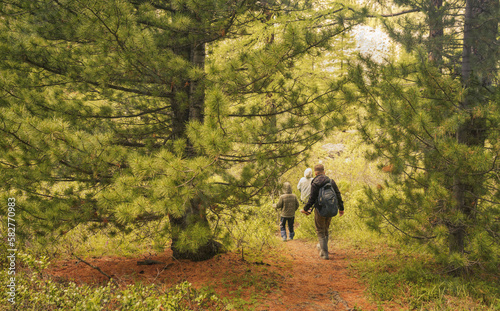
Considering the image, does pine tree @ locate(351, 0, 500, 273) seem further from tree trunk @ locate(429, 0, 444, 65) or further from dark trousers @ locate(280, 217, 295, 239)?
dark trousers @ locate(280, 217, 295, 239)

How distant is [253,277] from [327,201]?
2.06 m

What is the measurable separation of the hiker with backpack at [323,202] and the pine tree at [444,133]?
3.46ft

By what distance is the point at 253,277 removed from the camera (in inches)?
168

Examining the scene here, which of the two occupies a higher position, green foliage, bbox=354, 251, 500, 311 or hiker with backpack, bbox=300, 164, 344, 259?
hiker with backpack, bbox=300, 164, 344, 259

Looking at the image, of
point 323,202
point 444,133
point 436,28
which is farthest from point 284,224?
point 436,28

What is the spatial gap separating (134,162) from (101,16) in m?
1.62

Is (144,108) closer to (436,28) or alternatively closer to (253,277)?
(253,277)

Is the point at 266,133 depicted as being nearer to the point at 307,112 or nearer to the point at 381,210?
the point at 307,112

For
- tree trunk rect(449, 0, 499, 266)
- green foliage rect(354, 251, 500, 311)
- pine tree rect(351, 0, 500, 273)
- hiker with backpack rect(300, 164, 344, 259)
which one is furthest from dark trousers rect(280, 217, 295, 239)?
tree trunk rect(449, 0, 499, 266)

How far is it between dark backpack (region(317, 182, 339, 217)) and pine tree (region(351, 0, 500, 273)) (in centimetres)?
103

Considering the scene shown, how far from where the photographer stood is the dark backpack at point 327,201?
536cm

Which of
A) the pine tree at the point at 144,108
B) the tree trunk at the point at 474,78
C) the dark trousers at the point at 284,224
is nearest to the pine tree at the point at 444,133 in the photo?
the tree trunk at the point at 474,78

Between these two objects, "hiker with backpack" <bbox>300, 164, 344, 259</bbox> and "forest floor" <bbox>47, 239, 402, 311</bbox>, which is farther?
"hiker with backpack" <bbox>300, 164, 344, 259</bbox>

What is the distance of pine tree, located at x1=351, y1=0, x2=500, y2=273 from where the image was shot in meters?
3.55
